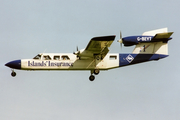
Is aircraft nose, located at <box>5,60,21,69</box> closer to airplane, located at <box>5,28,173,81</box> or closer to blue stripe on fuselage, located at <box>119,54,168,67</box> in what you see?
airplane, located at <box>5,28,173,81</box>

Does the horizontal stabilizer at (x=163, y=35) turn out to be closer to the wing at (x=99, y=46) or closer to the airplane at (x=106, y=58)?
the airplane at (x=106, y=58)

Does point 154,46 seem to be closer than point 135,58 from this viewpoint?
No

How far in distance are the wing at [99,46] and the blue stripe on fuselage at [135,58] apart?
1.79m

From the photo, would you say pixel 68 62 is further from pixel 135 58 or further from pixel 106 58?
pixel 135 58

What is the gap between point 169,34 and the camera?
1296 inches

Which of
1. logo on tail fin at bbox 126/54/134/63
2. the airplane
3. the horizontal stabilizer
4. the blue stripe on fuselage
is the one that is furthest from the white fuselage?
the horizontal stabilizer

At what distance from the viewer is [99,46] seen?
31891 mm

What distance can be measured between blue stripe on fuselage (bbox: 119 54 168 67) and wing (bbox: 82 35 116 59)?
1.79 m

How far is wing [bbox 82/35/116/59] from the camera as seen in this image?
100 ft

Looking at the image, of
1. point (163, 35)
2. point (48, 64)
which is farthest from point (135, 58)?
point (48, 64)

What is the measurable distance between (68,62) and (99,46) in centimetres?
352

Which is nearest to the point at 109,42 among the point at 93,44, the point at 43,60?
the point at 93,44

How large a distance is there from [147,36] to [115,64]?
150 inches

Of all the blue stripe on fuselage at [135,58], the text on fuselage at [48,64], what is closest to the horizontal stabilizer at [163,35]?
the blue stripe on fuselage at [135,58]
